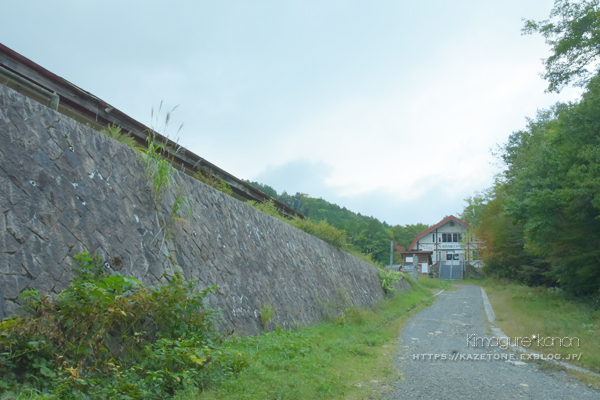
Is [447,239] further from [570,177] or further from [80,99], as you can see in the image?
[80,99]

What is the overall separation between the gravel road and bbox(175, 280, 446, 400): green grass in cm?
33

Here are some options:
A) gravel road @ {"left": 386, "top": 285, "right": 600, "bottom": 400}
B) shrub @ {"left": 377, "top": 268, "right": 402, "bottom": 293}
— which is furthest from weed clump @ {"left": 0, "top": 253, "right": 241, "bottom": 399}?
shrub @ {"left": 377, "top": 268, "right": 402, "bottom": 293}

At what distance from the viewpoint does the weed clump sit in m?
3.35

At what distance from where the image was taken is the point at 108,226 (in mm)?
5227

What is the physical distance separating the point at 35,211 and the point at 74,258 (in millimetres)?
650

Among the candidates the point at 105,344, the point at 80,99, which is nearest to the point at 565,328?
the point at 105,344

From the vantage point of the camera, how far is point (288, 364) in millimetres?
5266

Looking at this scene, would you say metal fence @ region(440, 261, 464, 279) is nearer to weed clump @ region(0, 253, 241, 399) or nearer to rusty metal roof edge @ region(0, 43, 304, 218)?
rusty metal roof edge @ region(0, 43, 304, 218)

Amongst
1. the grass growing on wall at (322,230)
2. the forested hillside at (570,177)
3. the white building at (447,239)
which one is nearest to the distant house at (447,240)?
the white building at (447,239)

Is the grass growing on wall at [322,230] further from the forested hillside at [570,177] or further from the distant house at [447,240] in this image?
the distant house at [447,240]

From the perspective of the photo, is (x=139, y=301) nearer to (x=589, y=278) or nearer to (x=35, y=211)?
(x=35, y=211)

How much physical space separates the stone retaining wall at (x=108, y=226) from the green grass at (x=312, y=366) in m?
0.89

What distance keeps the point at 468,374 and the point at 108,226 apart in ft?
17.0

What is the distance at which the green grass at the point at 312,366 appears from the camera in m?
4.11
